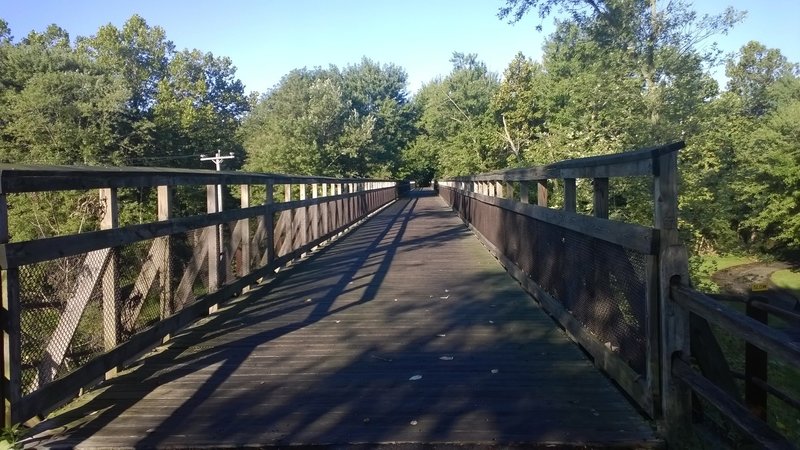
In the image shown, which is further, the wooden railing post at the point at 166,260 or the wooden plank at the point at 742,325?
the wooden railing post at the point at 166,260

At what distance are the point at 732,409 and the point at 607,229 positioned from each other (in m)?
1.69

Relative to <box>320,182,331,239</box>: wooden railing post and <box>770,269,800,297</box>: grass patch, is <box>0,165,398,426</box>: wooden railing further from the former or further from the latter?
<box>770,269,800,297</box>: grass patch

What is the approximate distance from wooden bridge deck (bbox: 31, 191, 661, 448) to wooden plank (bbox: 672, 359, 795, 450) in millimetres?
411

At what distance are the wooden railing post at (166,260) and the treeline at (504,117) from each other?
44.7 feet

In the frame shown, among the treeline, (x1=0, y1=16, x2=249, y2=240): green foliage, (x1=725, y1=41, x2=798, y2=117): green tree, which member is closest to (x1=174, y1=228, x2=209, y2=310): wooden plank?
the treeline

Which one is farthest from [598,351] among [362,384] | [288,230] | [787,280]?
[787,280]

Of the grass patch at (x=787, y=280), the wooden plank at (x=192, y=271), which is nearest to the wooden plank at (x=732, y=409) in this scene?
the wooden plank at (x=192, y=271)

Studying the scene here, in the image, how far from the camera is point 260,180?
844 cm

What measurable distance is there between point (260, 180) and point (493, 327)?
390 cm

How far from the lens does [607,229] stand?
14.0 feet

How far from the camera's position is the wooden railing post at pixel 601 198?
454cm

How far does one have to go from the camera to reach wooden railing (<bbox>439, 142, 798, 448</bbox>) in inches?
120

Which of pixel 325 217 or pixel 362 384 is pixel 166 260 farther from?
pixel 325 217

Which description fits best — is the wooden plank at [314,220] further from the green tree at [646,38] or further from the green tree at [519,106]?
the green tree at [519,106]
